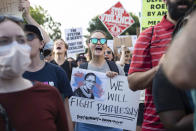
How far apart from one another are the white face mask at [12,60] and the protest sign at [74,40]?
892cm

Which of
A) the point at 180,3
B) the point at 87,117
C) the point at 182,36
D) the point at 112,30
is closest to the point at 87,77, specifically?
the point at 87,117

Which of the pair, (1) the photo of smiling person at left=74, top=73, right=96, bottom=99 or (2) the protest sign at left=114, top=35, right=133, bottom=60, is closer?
(1) the photo of smiling person at left=74, top=73, right=96, bottom=99

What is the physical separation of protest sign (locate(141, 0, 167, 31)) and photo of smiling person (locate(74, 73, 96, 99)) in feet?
9.80

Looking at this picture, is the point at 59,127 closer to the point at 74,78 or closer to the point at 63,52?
the point at 74,78

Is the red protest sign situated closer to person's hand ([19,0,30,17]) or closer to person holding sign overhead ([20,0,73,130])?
person's hand ([19,0,30,17])

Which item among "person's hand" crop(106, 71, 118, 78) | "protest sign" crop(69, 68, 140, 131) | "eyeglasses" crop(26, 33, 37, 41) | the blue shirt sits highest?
"eyeglasses" crop(26, 33, 37, 41)

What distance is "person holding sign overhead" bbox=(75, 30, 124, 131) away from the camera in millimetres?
4793

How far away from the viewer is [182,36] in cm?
110

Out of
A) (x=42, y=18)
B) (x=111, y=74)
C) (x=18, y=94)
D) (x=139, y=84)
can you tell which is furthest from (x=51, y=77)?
(x=42, y=18)

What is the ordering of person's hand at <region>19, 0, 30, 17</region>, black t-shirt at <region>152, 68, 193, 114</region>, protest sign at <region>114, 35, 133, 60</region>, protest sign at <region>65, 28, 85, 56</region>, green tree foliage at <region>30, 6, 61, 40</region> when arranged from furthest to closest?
green tree foliage at <region>30, 6, 61, 40</region>, protest sign at <region>65, 28, 85, 56</region>, protest sign at <region>114, 35, 133, 60</region>, person's hand at <region>19, 0, 30, 17</region>, black t-shirt at <region>152, 68, 193, 114</region>

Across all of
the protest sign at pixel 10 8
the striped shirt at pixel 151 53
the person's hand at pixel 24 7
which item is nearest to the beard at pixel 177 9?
the striped shirt at pixel 151 53

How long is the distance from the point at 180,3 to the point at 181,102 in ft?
2.43

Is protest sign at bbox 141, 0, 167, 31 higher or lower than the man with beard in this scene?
higher

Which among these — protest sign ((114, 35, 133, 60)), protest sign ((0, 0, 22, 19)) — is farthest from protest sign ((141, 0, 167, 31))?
protest sign ((0, 0, 22, 19))
